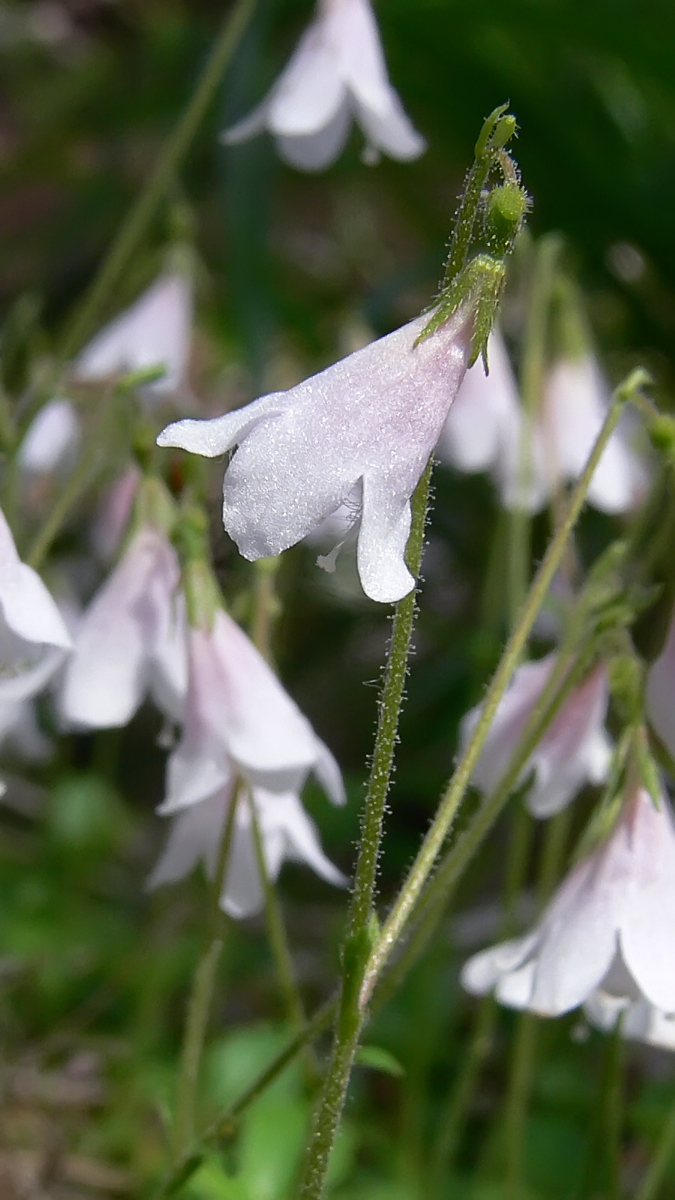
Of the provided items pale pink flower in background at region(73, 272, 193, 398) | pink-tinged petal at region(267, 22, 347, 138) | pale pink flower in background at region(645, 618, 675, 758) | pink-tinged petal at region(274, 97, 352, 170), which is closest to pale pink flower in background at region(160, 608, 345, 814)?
pale pink flower in background at region(645, 618, 675, 758)

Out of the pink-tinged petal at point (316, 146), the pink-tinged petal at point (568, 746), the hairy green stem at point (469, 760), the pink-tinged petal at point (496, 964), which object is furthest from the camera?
the pink-tinged petal at point (316, 146)

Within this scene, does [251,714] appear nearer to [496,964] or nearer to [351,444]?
[496,964]

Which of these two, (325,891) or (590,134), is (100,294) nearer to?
(325,891)

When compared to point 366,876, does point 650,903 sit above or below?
below

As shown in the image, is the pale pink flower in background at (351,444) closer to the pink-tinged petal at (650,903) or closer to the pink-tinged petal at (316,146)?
the pink-tinged petal at (650,903)

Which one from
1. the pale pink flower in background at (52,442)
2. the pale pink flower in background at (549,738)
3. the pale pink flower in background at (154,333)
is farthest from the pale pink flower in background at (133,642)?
the pale pink flower in background at (154,333)

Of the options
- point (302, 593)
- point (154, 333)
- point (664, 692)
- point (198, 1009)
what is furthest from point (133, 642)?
point (302, 593)

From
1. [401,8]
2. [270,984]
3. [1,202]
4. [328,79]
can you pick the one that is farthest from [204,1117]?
[1,202]
